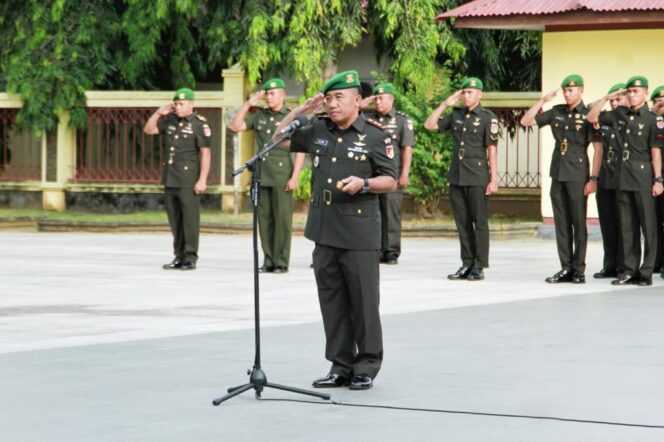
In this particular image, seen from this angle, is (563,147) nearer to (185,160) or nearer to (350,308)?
(185,160)

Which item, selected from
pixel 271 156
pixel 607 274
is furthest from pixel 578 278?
pixel 271 156

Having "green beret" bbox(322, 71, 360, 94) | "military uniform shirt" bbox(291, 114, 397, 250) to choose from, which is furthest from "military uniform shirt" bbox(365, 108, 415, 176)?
"green beret" bbox(322, 71, 360, 94)

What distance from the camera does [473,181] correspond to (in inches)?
639

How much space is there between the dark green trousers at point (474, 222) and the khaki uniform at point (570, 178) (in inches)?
30.8

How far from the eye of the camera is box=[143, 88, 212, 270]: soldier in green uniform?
17.5 meters

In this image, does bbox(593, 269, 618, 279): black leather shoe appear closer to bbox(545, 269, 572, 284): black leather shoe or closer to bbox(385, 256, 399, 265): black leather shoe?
bbox(545, 269, 572, 284): black leather shoe

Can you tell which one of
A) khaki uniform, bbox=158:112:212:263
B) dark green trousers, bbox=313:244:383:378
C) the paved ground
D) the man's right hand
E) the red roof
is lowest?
the paved ground

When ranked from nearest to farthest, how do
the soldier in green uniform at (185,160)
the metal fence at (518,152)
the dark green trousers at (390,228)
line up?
the soldier in green uniform at (185,160) → the dark green trousers at (390,228) → the metal fence at (518,152)

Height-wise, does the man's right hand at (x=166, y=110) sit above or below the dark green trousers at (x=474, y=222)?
above

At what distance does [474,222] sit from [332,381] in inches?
298

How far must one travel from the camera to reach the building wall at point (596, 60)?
74.5ft

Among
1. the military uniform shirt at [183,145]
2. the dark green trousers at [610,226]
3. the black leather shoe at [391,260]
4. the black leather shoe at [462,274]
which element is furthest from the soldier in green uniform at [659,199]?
the military uniform shirt at [183,145]

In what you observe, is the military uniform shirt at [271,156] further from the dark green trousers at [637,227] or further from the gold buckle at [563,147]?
the dark green trousers at [637,227]

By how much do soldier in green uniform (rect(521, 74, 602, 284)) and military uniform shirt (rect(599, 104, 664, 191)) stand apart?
12.8 inches
